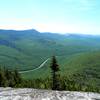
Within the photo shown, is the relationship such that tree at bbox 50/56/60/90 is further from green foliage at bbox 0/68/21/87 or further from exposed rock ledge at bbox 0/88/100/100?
exposed rock ledge at bbox 0/88/100/100

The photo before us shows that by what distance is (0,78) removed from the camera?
114 m

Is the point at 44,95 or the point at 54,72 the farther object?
the point at 54,72

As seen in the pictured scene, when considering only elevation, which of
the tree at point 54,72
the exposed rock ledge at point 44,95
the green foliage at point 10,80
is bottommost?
the green foliage at point 10,80

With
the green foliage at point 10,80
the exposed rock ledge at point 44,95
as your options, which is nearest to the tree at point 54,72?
the green foliage at point 10,80

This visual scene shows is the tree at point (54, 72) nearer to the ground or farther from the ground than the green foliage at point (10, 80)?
farther from the ground

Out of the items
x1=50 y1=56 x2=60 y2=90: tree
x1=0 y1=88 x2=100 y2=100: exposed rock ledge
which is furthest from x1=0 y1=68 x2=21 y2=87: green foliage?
x1=0 y1=88 x2=100 y2=100: exposed rock ledge

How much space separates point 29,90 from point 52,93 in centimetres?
278

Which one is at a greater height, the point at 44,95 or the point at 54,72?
the point at 44,95

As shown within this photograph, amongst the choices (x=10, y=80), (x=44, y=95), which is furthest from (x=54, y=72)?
(x=44, y=95)

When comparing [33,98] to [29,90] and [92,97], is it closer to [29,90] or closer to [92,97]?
[29,90]

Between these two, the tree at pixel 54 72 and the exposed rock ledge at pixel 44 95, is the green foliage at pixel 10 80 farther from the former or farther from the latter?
the exposed rock ledge at pixel 44 95

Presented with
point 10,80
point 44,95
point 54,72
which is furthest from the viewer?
point 10,80

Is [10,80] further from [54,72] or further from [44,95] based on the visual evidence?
[44,95]

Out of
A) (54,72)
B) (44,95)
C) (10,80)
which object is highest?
(44,95)
